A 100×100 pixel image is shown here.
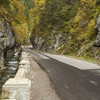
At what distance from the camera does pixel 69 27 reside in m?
51.5

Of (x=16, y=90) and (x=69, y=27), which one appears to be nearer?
(x=16, y=90)

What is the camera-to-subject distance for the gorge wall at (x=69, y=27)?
111 feet

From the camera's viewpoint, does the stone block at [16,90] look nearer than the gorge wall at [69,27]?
Yes

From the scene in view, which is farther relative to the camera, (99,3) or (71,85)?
(99,3)

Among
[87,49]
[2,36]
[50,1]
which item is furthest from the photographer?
[50,1]

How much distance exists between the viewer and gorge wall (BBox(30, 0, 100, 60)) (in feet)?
111

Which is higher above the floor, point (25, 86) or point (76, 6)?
point (76, 6)

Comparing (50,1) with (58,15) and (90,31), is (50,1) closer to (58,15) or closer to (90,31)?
(58,15)

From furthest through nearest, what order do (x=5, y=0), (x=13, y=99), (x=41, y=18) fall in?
1. (x=41, y=18)
2. (x=5, y=0)
3. (x=13, y=99)

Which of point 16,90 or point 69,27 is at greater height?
point 69,27

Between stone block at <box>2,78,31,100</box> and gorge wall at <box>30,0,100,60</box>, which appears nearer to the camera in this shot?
stone block at <box>2,78,31,100</box>

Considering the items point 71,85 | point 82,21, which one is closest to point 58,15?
point 82,21

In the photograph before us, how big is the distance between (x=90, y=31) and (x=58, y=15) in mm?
30225

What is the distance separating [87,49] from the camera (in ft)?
106
